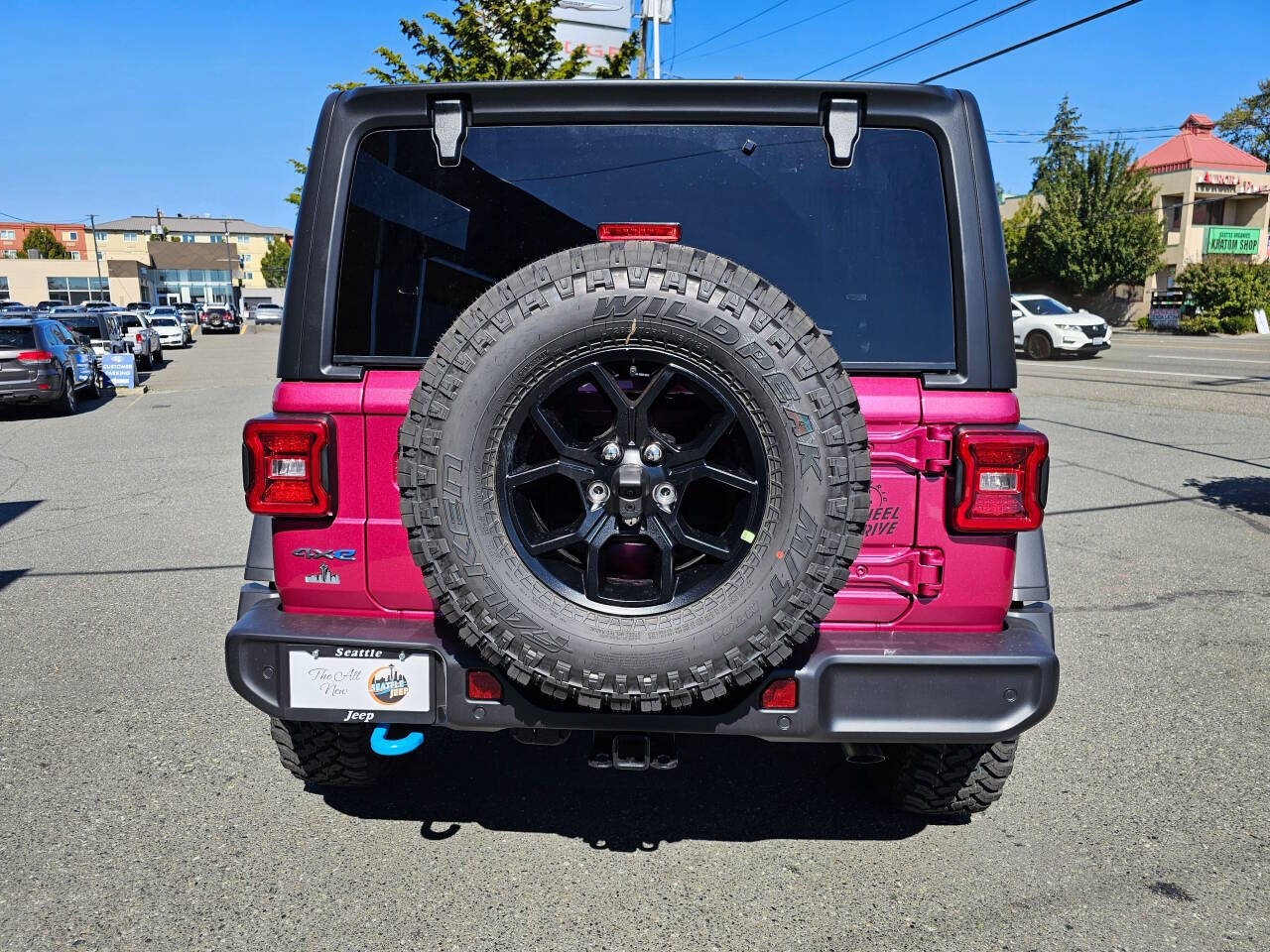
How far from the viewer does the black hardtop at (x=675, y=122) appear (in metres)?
2.71

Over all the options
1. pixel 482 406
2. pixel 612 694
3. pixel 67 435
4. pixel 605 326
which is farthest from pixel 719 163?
pixel 67 435

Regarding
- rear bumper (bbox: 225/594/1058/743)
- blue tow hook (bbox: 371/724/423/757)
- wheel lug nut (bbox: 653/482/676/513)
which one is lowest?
blue tow hook (bbox: 371/724/423/757)

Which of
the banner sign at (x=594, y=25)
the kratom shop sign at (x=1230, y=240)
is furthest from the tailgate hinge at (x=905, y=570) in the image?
the kratom shop sign at (x=1230, y=240)

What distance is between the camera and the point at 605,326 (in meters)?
2.29

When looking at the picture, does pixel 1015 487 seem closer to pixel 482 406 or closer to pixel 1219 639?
pixel 482 406

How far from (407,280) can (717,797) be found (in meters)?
2.00

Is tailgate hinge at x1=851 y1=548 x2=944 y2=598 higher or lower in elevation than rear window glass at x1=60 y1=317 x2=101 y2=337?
lower

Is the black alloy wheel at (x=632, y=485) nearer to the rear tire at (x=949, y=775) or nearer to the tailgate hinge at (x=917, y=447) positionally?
the tailgate hinge at (x=917, y=447)

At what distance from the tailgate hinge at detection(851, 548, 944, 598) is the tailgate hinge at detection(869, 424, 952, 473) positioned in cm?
23

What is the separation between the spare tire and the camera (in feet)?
7.54

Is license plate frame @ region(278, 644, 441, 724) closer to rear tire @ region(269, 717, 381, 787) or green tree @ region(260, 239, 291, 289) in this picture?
rear tire @ region(269, 717, 381, 787)

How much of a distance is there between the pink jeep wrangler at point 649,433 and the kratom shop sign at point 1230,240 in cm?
5575

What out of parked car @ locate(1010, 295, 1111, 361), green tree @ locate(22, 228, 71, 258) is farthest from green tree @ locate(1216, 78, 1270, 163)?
green tree @ locate(22, 228, 71, 258)

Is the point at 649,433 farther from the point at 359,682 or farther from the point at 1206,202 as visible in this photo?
the point at 1206,202
